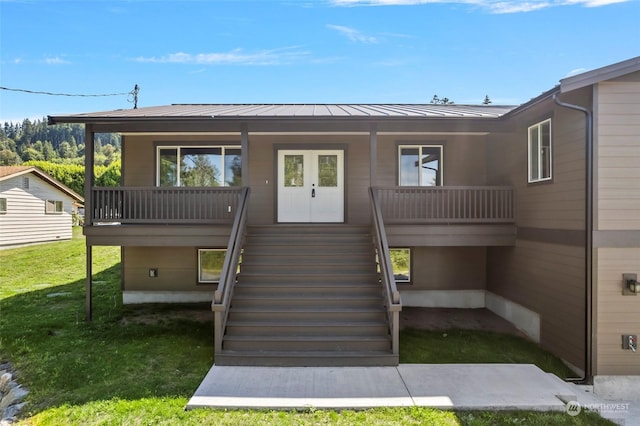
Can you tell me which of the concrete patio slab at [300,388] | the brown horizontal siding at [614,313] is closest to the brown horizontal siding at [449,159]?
the brown horizontal siding at [614,313]

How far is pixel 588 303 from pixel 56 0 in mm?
15923

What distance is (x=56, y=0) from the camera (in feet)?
35.0

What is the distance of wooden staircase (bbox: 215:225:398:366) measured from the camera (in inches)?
202

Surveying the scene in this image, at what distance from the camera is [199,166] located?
888cm

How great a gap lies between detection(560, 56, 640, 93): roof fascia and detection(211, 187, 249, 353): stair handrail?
5757mm

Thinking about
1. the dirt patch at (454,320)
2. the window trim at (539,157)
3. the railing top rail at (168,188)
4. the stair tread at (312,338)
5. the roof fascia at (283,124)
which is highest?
the roof fascia at (283,124)

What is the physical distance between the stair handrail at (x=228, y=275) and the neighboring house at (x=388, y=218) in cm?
3

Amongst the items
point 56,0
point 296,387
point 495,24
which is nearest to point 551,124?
point 296,387

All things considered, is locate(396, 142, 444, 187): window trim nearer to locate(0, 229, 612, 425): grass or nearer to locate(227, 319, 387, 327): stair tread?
locate(0, 229, 612, 425): grass

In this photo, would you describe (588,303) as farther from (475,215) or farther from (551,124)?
(551,124)

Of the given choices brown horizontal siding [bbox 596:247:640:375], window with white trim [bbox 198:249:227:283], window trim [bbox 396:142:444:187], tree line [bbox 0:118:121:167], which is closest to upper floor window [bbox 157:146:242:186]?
window with white trim [bbox 198:249:227:283]

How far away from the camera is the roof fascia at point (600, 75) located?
4.90 meters

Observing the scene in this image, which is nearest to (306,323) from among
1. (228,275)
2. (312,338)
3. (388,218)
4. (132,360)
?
(312,338)

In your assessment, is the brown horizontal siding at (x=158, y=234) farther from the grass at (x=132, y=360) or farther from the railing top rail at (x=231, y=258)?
the grass at (x=132, y=360)
